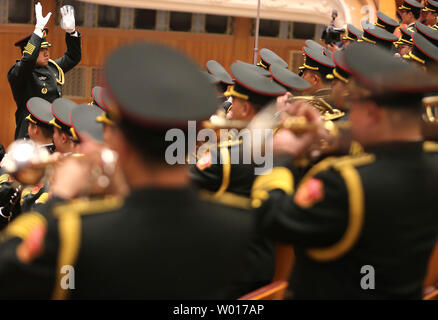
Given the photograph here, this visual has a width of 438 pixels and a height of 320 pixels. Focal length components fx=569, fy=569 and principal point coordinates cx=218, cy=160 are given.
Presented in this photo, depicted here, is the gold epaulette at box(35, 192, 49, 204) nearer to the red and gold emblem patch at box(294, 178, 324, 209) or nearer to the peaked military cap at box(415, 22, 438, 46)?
the red and gold emblem patch at box(294, 178, 324, 209)

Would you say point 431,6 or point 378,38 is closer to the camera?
point 378,38

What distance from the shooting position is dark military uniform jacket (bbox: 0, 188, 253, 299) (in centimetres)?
101

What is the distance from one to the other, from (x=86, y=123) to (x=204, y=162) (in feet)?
1.80

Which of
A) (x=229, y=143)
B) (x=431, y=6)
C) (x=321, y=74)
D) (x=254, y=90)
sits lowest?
(x=229, y=143)

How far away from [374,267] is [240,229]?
0.40 meters

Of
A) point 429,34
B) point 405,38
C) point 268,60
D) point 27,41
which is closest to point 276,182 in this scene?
point 429,34

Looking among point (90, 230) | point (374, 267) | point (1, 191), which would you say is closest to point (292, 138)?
point (374, 267)

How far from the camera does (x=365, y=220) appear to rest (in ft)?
4.27

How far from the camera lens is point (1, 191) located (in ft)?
9.48

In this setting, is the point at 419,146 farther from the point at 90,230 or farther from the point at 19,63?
the point at 19,63

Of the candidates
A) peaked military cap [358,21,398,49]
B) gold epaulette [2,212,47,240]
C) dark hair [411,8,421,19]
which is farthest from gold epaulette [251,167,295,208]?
dark hair [411,8,421,19]

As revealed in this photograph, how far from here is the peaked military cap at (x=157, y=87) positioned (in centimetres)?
99

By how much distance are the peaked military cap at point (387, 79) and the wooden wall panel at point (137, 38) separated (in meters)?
6.80

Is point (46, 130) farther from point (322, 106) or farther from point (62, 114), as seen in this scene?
point (322, 106)
